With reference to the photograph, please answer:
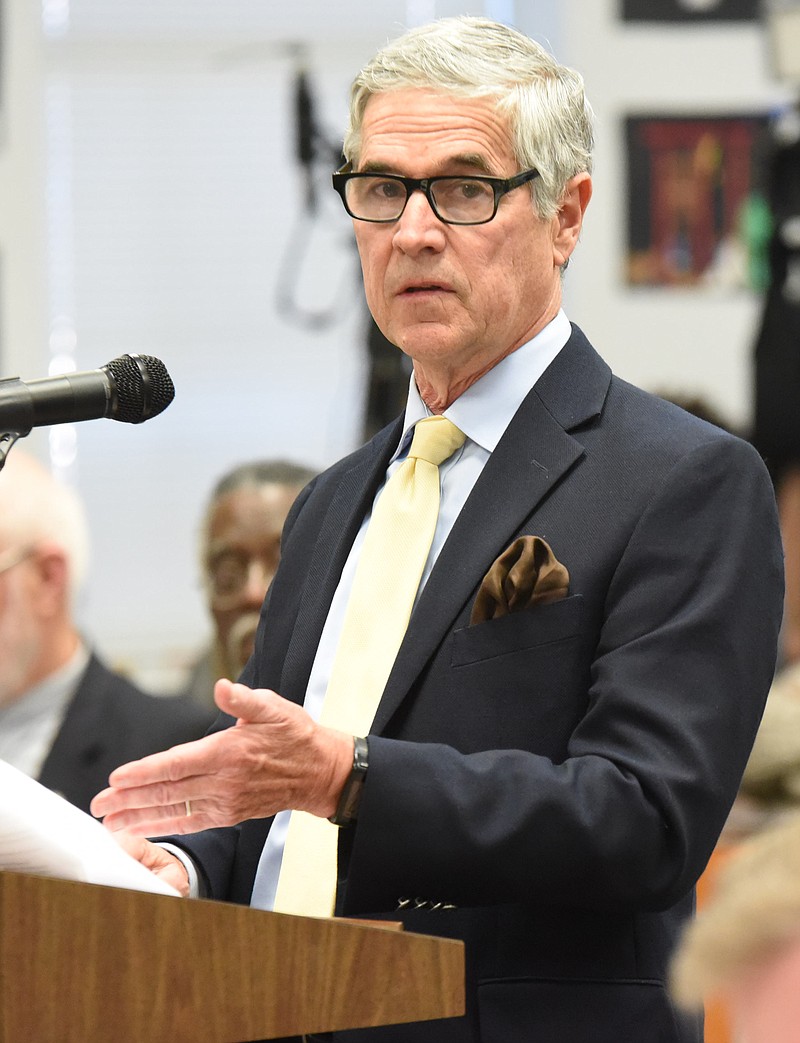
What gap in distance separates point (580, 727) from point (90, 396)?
0.53 meters

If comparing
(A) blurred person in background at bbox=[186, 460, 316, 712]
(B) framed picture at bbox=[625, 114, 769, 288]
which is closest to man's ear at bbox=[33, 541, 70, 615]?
(A) blurred person in background at bbox=[186, 460, 316, 712]

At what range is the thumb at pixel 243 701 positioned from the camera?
4.24 feet

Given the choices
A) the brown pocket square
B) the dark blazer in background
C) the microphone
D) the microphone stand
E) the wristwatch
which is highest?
the microphone

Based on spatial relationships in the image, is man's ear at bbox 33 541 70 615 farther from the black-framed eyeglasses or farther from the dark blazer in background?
the black-framed eyeglasses

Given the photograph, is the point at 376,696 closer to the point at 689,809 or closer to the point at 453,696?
the point at 453,696

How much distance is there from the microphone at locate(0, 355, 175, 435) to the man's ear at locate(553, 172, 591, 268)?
1.63 ft

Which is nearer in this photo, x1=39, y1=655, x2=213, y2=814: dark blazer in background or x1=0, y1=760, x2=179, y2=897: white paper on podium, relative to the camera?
x1=0, y1=760, x2=179, y2=897: white paper on podium

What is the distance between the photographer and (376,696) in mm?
1666

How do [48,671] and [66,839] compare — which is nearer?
[66,839]

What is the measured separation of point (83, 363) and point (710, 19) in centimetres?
244

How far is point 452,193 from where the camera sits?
5.86 ft

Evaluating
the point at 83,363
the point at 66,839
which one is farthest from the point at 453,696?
the point at 83,363

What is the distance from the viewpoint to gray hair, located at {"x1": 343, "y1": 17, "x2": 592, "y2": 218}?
5.86 feet

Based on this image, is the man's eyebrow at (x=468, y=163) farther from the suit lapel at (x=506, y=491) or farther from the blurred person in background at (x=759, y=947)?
the blurred person in background at (x=759, y=947)
